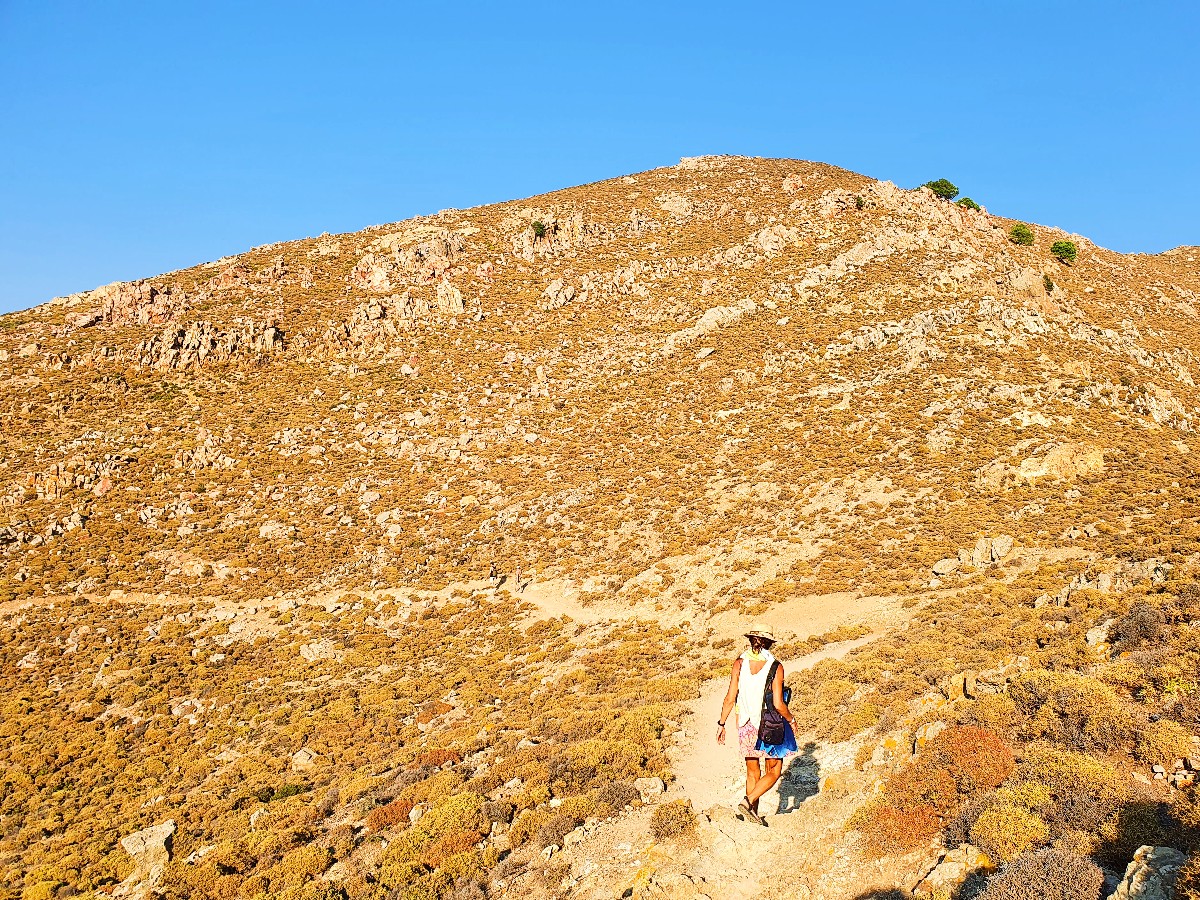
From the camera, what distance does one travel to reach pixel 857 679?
16.9m

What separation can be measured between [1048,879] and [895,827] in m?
2.78

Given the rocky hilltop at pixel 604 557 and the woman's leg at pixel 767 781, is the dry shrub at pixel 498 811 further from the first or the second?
the woman's leg at pixel 767 781

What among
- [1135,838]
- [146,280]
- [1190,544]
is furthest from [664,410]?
[146,280]

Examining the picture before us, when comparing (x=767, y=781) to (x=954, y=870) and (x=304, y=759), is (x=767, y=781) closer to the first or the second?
(x=954, y=870)

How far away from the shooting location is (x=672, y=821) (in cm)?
1065

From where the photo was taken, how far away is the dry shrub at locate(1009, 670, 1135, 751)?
31.2 feet

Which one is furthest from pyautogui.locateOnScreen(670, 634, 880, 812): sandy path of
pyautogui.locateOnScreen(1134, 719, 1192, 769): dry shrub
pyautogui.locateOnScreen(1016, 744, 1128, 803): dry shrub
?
pyautogui.locateOnScreen(1134, 719, 1192, 769): dry shrub

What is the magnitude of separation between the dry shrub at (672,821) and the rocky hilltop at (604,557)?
100 mm

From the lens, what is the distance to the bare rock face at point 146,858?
14.4 m

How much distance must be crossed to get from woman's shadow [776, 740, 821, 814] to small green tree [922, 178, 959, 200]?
260 feet

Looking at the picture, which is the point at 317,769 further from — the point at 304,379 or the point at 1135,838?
the point at 304,379

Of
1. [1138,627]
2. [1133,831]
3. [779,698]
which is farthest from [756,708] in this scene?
[1138,627]

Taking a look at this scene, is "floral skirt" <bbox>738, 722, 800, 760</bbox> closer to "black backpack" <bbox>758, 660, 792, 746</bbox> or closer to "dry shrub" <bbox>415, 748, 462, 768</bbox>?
"black backpack" <bbox>758, 660, 792, 746</bbox>

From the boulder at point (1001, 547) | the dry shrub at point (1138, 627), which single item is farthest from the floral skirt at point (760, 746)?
the boulder at point (1001, 547)
